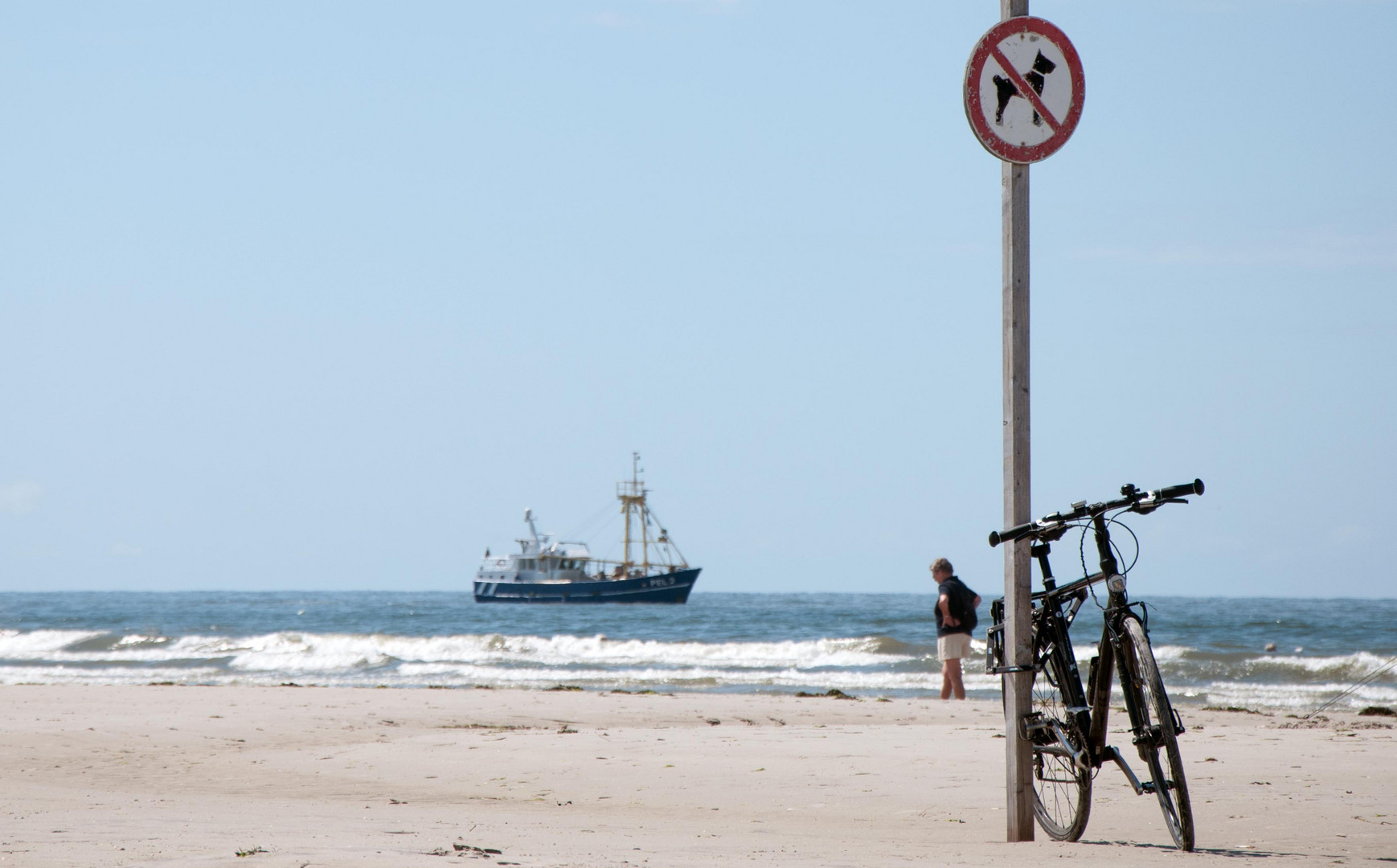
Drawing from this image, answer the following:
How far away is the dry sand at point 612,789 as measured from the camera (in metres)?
4.57

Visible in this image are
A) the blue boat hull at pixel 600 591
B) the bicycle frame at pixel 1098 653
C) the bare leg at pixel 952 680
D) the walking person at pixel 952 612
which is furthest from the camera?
the blue boat hull at pixel 600 591

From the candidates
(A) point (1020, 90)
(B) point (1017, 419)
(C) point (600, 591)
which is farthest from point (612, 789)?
(C) point (600, 591)

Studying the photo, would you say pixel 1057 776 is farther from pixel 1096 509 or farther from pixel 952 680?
pixel 952 680

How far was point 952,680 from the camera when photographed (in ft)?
41.6

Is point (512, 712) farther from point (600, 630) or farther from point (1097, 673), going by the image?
point (600, 630)

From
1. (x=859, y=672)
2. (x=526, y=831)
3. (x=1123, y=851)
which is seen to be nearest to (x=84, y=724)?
(x=526, y=831)

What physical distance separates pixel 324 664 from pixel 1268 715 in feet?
50.6

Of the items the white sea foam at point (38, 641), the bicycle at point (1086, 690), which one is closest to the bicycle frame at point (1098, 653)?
the bicycle at point (1086, 690)

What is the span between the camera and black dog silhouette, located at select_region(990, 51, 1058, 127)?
4543 millimetres

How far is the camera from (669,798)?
652 cm

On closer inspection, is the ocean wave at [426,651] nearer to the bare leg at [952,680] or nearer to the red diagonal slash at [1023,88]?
the bare leg at [952,680]

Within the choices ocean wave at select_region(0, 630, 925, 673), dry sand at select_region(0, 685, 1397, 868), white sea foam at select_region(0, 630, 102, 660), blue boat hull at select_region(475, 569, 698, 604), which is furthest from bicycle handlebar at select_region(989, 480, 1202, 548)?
blue boat hull at select_region(475, 569, 698, 604)

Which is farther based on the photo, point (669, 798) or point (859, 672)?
point (859, 672)

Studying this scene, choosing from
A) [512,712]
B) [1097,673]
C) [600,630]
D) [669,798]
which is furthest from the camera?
[600,630]
